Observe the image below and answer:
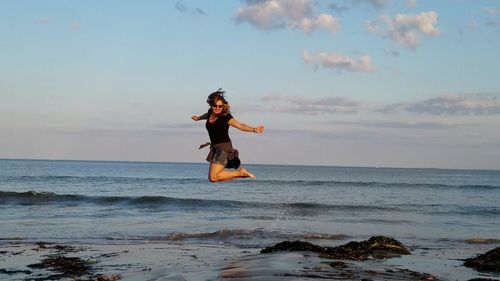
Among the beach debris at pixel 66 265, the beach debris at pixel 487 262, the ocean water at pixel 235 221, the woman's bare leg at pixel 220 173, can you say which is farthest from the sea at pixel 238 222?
the woman's bare leg at pixel 220 173

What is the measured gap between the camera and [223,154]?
10.7 metres

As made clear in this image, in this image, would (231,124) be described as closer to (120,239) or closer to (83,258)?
(83,258)

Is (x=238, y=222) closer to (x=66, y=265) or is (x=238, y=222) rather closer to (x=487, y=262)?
(x=66, y=265)

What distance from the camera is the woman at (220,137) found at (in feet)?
34.2

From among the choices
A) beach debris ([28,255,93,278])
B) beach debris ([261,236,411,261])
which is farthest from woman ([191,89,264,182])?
beach debris ([28,255,93,278])

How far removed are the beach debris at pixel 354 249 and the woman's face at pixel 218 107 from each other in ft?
12.7

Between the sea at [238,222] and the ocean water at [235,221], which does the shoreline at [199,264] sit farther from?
the ocean water at [235,221]

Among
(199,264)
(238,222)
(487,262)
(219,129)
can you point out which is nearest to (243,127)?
(219,129)

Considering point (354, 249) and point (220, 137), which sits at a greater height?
point (220, 137)

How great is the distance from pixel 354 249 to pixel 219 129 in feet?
17.7

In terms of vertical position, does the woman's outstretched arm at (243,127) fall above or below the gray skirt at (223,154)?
above

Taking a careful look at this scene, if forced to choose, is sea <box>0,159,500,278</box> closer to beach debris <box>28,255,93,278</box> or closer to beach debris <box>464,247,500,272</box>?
beach debris <box>464,247,500,272</box>

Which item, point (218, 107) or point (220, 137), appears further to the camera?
point (220, 137)

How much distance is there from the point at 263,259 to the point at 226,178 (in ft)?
5.91
